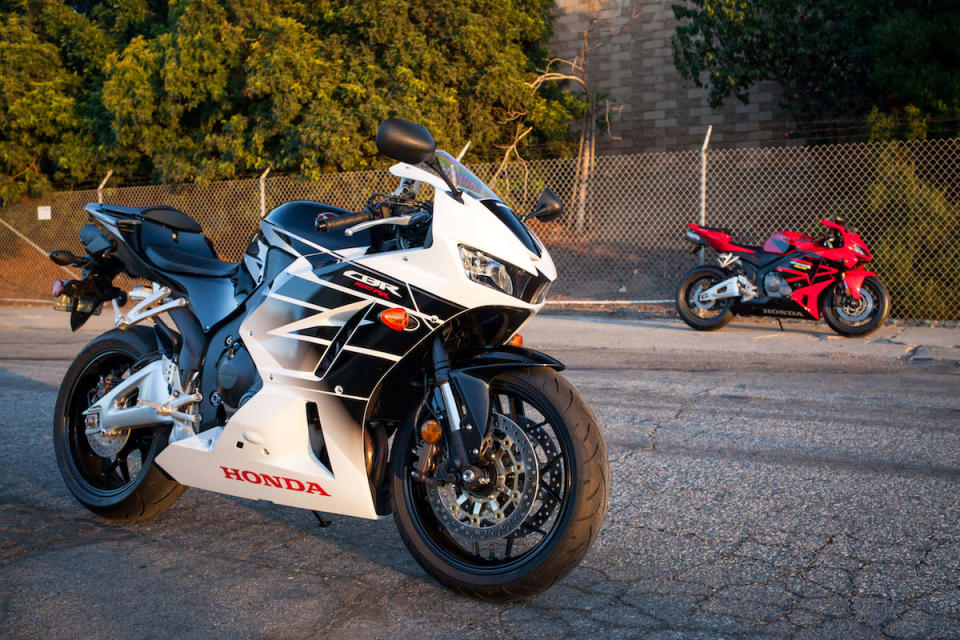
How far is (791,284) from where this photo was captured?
10.0 metres

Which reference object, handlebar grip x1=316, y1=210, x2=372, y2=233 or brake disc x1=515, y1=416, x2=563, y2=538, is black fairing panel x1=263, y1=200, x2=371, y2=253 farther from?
brake disc x1=515, y1=416, x2=563, y2=538

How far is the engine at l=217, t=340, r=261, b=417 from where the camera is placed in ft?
11.3

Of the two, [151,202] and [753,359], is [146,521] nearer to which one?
[753,359]

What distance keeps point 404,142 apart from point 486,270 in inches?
20.2

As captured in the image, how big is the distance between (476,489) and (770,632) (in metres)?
1.04

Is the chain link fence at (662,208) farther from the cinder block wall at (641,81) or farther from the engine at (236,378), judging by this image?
the engine at (236,378)

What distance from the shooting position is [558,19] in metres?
21.1

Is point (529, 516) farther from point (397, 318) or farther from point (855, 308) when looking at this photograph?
point (855, 308)

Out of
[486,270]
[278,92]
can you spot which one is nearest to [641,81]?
[278,92]

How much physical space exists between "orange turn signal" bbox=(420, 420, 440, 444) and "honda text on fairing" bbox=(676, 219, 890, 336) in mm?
7744

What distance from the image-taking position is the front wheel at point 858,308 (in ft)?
31.6

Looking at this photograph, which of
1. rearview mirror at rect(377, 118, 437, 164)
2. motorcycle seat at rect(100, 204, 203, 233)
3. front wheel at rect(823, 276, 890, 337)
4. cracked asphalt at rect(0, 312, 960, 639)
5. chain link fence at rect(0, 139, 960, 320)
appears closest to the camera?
rearview mirror at rect(377, 118, 437, 164)

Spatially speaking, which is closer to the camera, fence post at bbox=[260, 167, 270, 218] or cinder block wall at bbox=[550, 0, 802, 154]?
fence post at bbox=[260, 167, 270, 218]

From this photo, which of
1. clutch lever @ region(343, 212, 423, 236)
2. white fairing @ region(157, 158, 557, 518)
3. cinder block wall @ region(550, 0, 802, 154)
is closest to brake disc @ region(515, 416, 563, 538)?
white fairing @ region(157, 158, 557, 518)
